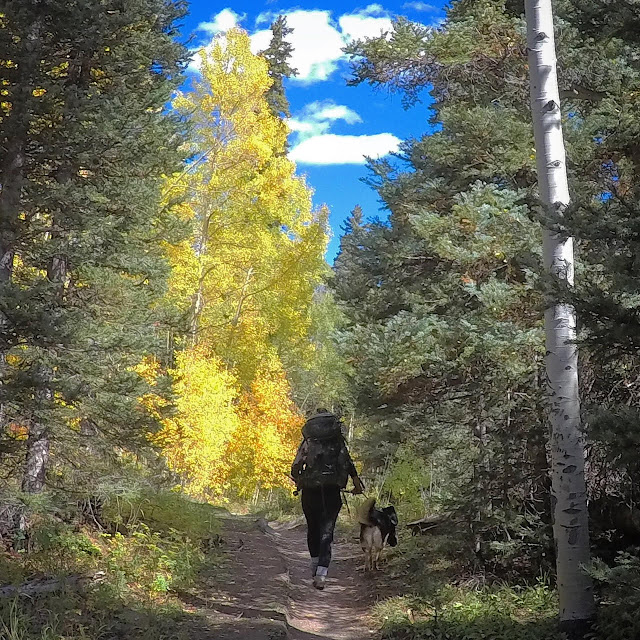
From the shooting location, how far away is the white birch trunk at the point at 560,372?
189 inches

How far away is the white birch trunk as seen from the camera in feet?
15.8

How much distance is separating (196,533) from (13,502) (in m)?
3.46

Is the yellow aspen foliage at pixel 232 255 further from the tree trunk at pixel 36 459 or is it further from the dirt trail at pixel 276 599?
the tree trunk at pixel 36 459

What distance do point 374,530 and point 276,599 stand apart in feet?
7.61

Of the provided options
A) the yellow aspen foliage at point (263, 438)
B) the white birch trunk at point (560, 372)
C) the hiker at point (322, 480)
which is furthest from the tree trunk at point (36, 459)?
the yellow aspen foliage at point (263, 438)

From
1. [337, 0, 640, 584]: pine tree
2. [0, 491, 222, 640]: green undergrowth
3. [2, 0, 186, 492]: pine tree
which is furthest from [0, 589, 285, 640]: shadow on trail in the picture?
[337, 0, 640, 584]: pine tree

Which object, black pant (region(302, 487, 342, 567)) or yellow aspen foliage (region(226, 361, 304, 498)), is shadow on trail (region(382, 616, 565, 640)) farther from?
yellow aspen foliage (region(226, 361, 304, 498))

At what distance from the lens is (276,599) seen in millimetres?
6750

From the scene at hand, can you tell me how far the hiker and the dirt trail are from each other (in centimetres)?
53

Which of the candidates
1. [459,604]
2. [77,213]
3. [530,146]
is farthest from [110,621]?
[530,146]

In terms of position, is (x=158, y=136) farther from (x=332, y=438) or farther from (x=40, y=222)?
(x=332, y=438)

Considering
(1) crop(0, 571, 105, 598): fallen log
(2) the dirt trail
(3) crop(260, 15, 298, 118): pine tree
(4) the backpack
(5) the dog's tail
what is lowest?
(2) the dirt trail

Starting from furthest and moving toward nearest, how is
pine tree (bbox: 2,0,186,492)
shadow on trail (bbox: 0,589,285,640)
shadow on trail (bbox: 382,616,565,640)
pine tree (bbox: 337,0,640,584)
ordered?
pine tree (bbox: 2,0,186,492) < shadow on trail (bbox: 382,616,565,640) < shadow on trail (bbox: 0,589,285,640) < pine tree (bbox: 337,0,640,584)

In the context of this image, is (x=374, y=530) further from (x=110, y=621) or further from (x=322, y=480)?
(x=110, y=621)
